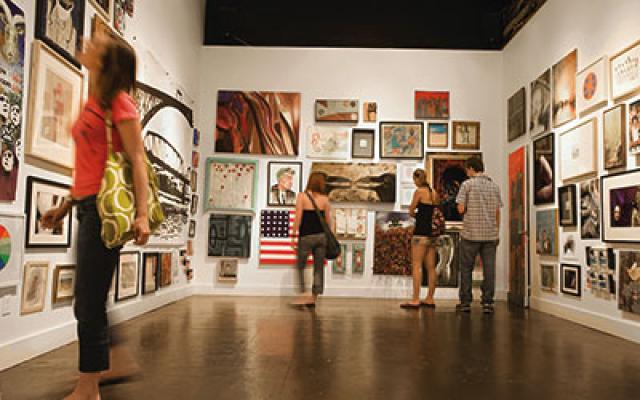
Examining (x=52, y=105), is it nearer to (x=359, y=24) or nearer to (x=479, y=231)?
(x=479, y=231)

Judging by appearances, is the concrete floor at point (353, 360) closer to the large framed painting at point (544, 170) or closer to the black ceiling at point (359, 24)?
the large framed painting at point (544, 170)

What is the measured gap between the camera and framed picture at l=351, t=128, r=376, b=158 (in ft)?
23.4

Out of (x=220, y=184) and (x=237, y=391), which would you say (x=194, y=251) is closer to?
(x=220, y=184)

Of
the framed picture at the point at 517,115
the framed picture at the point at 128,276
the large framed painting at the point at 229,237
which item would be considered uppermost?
the framed picture at the point at 517,115

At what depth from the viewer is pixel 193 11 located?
6.84 m

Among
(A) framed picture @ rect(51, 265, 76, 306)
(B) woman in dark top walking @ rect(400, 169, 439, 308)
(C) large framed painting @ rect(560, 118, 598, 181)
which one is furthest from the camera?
(B) woman in dark top walking @ rect(400, 169, 439, 308)

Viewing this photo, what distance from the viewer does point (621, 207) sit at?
411 cm

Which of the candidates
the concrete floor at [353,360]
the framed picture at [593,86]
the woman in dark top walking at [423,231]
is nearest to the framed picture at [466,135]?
the woman in dark top walking at [423,231]

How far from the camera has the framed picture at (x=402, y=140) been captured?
23.3 ft

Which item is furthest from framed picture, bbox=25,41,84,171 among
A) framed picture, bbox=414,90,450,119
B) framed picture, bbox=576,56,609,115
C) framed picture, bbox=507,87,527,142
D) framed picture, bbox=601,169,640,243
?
framed picture, bbox=507,87,527,142

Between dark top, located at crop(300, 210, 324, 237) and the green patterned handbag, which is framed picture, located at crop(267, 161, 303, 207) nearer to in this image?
dark top, located at crop(300, 210, 324, 237)

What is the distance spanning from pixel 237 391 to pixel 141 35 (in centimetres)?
359

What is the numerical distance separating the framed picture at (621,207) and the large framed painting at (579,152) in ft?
0.91

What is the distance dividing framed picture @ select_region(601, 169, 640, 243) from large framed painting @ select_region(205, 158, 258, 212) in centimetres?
417
